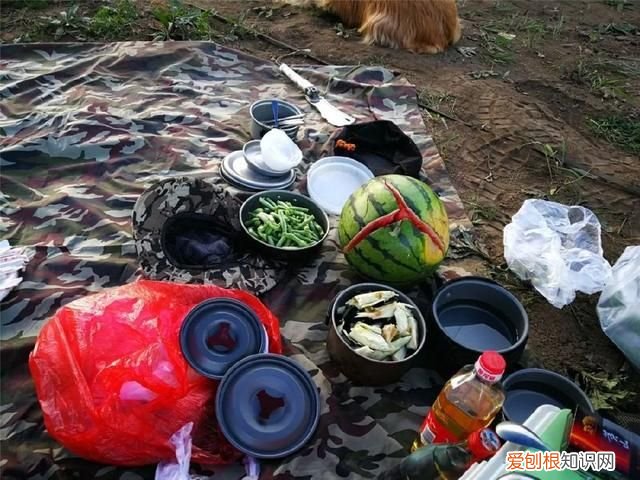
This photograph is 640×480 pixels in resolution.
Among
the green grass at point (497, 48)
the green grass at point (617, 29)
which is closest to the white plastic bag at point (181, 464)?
the green grass at point (497, 48)

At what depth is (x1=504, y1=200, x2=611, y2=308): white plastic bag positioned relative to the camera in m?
2.65

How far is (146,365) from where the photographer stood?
5.74 ft

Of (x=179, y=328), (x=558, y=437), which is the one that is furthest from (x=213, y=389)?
(x=558, y=437)

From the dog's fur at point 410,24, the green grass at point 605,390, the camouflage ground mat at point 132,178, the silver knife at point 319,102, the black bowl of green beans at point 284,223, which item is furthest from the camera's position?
the dog's fur at point 410,24

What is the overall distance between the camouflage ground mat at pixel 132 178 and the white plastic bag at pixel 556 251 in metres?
0.33

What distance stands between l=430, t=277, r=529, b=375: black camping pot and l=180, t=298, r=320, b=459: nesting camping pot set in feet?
1.89

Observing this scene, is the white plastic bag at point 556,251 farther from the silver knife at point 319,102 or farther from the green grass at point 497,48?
the green grass at point 497,48

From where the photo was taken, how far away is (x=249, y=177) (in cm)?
290

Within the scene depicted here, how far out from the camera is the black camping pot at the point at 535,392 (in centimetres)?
204

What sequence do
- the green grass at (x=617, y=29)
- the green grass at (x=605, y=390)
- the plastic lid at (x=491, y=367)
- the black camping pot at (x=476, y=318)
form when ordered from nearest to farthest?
the plastic lid at (x=491, y=367) → the black camping pot at (x=476, y=318) → the green grass at (x=605, y=390) → the green grass at (x=617, y=29)

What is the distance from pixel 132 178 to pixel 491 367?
2145mm

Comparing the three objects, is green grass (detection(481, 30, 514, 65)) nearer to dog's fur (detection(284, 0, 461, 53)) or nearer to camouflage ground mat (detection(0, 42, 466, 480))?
dog's fur (detection(284, 0, 461, 53))

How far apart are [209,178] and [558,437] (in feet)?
6.92

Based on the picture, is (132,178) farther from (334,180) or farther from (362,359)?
(362,359)
